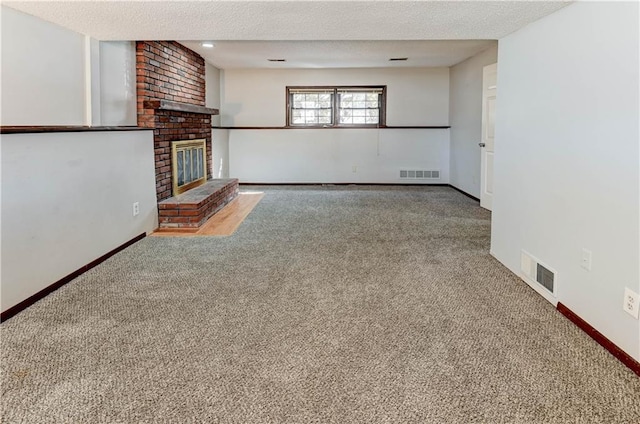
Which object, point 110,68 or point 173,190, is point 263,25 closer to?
point 110,68

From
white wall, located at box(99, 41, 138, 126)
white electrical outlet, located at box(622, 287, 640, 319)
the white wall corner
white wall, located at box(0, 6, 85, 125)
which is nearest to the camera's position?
white electrical outlet, located at box(622, 287, 640, 319)

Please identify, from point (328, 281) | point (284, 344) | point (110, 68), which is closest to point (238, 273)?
point (328, 281)

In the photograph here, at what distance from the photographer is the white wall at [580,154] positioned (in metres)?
2.14

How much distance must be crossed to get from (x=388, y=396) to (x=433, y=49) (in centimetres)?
564

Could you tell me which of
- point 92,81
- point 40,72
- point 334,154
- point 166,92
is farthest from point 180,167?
point 334,154

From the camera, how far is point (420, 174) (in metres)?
8.98

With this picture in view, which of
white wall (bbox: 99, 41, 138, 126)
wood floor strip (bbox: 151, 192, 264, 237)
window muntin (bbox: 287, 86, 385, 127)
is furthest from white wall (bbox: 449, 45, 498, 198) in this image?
white wall (bbox: 99, 41, 138, 126)

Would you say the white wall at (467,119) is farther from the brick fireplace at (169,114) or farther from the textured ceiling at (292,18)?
the brick fireplace at (169,114)

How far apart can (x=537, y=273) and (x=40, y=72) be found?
11.3ft

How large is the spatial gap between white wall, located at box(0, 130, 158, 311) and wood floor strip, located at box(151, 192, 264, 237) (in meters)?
0.48

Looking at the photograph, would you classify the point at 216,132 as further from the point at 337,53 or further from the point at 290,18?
the point at 290,18

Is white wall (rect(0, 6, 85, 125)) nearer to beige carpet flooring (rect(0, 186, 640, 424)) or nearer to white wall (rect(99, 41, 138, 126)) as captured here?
white wall (rect(99, 41, 138, 126))

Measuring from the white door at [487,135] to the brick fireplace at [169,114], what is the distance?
11.0ft

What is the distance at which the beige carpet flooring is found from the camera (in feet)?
5.87
